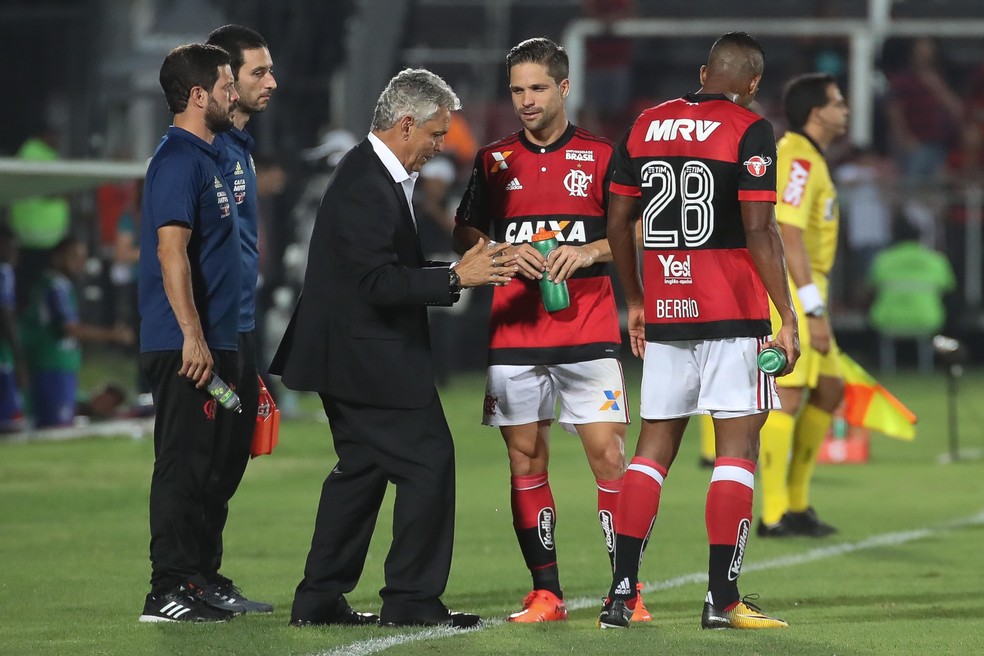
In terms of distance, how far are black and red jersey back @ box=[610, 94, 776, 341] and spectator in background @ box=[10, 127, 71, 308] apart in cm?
1127

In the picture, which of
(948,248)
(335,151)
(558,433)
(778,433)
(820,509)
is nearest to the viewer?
(778,433)

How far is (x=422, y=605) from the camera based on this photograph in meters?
6.22

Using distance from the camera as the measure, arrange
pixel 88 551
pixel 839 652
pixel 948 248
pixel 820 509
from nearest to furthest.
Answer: pixel 839 652 < pixel 88 551 < pixel 820 509 < pixel 948 248

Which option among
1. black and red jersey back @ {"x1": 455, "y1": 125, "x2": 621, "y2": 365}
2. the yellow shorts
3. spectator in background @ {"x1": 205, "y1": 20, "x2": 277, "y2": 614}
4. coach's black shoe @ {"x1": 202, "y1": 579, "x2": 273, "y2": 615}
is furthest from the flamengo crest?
the yellow shorts

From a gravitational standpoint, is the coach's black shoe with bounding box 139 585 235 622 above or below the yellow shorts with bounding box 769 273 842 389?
below

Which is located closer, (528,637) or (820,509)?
(528,637)

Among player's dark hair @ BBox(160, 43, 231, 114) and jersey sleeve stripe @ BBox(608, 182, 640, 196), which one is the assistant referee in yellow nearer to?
jersey sleeve stripe @ BBox(608, 182, 640, 196)

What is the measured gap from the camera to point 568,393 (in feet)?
21.7

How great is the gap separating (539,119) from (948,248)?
15.3m

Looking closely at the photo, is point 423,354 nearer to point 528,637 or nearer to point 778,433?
point 528,637

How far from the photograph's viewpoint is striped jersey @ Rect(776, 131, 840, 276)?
8.84 metres

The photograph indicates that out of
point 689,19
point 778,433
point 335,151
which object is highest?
point 689,19

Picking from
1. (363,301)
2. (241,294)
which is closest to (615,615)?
(363,301)

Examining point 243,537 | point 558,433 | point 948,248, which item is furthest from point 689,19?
point 243,537
